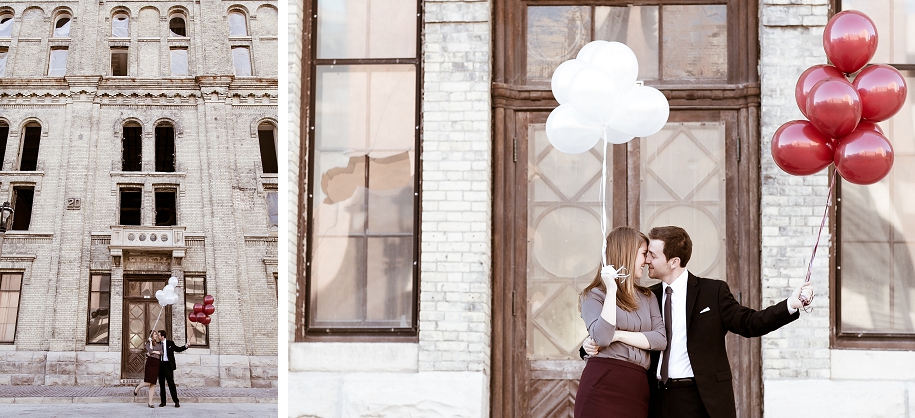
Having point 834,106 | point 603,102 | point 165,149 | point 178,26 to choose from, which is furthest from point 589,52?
point 178,26

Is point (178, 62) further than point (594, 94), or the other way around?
point (178, 62)

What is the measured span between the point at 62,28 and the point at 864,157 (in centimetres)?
3109

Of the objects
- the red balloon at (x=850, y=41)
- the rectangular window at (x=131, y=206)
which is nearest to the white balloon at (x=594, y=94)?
the red balloon at (x=850, y=41)

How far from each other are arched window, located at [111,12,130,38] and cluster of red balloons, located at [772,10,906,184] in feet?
95.2

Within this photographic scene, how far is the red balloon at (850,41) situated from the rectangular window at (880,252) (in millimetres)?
2539

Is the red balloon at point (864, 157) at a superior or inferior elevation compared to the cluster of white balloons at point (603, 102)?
inferior

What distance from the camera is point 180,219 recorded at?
98.1 feet

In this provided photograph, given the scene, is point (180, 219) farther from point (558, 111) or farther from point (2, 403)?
point (558, 111)

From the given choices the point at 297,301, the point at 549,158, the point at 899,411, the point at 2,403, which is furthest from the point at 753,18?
the point at 2,403

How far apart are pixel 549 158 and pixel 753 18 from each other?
218 cm

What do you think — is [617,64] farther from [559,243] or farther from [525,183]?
[559,243]

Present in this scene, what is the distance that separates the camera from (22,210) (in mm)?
30969

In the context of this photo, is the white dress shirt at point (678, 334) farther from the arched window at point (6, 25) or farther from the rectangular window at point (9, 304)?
the arched window at point (6, 25)

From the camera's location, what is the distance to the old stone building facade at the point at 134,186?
1145 inches
